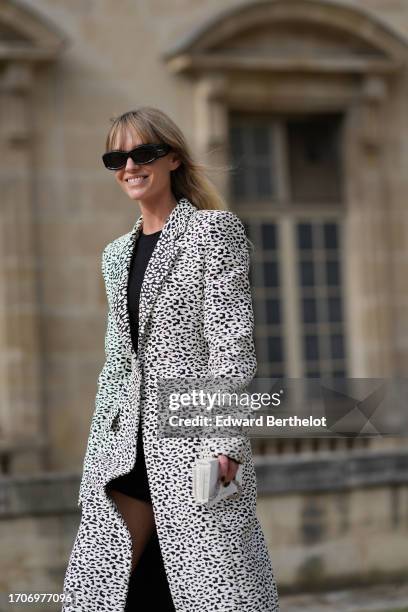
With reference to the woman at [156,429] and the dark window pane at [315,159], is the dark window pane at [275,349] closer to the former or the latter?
the dark window pane at [315,159]

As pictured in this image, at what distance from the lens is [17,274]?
10.6 m

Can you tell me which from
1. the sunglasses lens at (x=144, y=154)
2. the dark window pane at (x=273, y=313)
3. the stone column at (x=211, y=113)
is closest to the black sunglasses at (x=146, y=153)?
the sunglasses lens at (x=144, y=154)

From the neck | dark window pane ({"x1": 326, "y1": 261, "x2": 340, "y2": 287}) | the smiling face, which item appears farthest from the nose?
dark window pane ({"x1": 326, "y1": 261, "x2": 340, "y2": 287})

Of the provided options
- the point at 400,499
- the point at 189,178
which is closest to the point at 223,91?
the point at 400,499

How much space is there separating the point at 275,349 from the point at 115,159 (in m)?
7.96

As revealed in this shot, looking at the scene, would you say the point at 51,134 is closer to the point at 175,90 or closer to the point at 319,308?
the point at 175,90

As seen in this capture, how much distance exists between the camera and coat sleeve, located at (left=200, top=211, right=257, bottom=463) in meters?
3.54

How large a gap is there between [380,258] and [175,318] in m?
8.19

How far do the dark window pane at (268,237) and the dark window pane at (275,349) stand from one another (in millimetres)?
815

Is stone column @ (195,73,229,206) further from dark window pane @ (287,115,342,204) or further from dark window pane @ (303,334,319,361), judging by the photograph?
dark window pane @ (303,334,319,361)

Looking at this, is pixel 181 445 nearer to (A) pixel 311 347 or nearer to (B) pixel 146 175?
(B) pixel 146 175

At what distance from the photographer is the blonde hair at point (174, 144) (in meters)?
3.88

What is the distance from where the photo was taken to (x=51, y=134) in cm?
1077

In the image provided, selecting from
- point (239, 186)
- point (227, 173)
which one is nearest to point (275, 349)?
point (239, 186)
